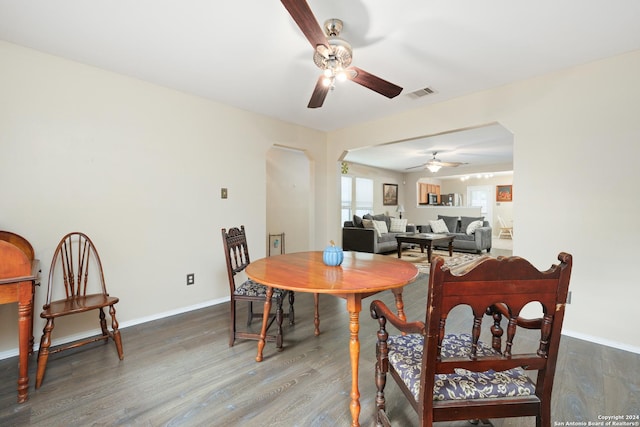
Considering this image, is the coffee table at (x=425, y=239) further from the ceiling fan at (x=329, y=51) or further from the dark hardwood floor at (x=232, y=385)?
the ceiling fan at (x=329, y=51)

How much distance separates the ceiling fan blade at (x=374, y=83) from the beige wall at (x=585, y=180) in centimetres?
141

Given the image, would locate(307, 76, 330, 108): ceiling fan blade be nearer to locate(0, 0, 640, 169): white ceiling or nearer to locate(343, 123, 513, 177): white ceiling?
locate(0, 0, 640, 169): white ceiling

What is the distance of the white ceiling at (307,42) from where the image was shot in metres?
1.70

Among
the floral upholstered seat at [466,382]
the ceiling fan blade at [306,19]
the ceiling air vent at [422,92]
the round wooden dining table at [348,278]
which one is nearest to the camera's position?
the floral upholstered seat at [466,382]

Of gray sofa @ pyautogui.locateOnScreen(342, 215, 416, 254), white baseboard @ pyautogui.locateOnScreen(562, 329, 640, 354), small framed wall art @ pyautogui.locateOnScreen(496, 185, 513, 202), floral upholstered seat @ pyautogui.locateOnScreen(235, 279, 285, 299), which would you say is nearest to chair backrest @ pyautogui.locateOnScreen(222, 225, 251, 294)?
floral upholstered seat @ pyautogui.locateOnScreen(235, 279, 285, 299)

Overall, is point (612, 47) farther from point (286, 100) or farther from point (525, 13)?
point (286, 100)

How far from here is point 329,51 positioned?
1.69 meters

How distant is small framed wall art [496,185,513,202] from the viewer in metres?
9.52

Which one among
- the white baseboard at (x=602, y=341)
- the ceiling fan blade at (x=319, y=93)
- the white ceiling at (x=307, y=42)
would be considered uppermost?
the white ceiling at (x=307, y=42)

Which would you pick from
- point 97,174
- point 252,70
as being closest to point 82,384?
point 97,174

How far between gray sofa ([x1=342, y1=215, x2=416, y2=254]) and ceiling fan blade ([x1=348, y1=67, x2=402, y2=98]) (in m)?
4.43

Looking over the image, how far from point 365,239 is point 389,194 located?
3.35 m

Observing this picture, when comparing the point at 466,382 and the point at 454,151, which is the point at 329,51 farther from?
the point at 454,151

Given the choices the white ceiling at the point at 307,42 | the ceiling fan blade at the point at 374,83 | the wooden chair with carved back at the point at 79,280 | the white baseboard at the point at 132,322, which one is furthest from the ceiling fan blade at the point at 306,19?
the white baseboard at the point at 132,322
